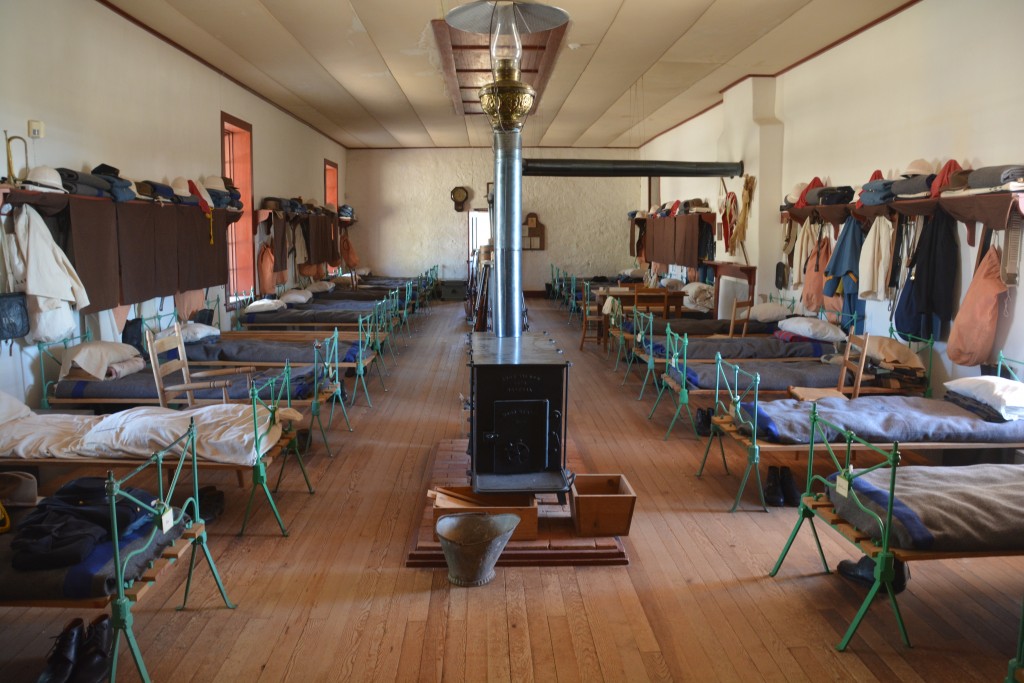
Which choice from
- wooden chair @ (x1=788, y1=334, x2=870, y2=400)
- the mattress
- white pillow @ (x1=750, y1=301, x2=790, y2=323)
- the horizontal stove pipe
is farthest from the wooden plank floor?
the horizontal stove pipe

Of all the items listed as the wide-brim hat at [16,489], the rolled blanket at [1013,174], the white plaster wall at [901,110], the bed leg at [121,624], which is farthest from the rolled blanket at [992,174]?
the wide-brim hat at [16,489]

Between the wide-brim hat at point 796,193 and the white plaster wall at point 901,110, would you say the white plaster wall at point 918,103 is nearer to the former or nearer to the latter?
the white plaster wall at point 901,110

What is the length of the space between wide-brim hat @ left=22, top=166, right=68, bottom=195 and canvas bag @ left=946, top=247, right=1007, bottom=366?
5654 millimetres

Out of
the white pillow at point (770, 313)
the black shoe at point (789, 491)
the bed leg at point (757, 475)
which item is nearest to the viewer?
the bed leg at point (757, 475)

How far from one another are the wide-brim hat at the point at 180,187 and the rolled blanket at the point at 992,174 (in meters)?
5.90

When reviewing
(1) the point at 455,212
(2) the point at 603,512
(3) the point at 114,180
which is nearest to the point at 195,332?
(3) the point at 114,180

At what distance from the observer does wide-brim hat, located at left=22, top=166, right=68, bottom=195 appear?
185 inches

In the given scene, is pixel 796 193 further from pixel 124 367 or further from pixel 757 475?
pixel 124 367

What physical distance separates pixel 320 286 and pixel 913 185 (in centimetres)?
788

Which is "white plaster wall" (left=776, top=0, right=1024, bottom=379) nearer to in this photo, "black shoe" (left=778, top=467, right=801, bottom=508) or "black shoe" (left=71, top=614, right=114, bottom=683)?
"black shoe" (left=778, top=467, right=801, bottom=508)

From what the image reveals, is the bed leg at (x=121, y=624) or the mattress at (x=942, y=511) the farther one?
the mattress at (x=942, y=511)

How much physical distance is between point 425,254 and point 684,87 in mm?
7423

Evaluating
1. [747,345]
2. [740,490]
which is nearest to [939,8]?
[747,345]

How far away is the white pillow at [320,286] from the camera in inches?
434
